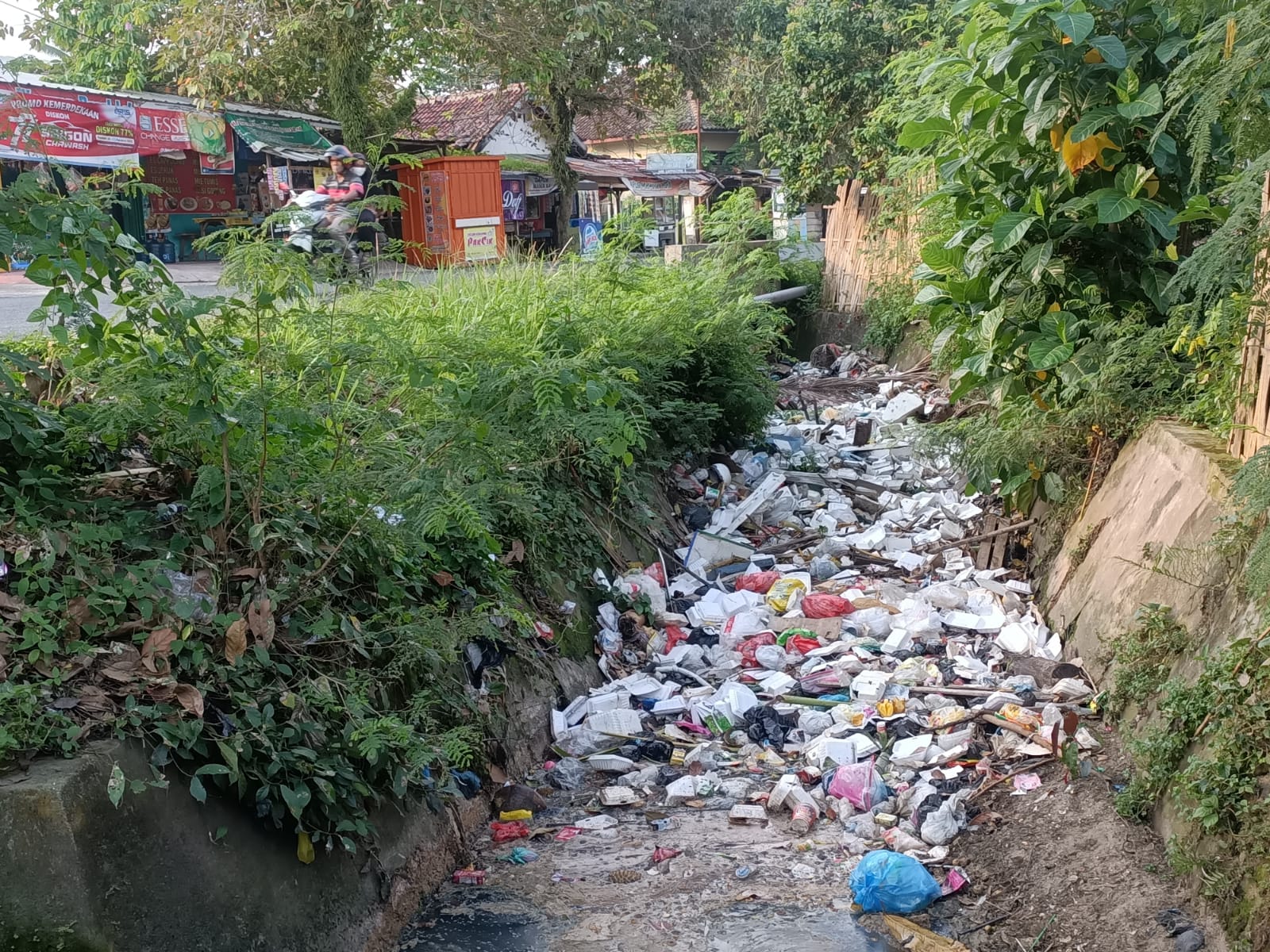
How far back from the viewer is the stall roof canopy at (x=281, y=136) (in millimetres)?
15984

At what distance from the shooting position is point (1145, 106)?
4191 mm

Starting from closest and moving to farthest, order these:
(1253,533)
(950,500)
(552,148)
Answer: (1253,533), (950,500), (552,148)

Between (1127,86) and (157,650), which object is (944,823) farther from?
(1127,86)

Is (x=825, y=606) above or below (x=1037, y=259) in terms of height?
below

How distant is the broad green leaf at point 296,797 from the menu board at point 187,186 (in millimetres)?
16022

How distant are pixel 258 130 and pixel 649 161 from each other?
504 inches

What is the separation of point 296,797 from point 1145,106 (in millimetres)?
3944

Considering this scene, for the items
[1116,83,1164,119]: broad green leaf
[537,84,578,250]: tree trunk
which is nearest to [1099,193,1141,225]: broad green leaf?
[1116,83,1164,119]: broad green leaf

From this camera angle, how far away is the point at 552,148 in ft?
72.1

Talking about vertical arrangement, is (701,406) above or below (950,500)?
above

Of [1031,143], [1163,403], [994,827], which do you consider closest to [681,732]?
[994,827]

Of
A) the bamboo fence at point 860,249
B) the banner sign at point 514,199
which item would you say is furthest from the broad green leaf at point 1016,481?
the banner sign at point 514,199

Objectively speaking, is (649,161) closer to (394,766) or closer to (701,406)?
(701,406)

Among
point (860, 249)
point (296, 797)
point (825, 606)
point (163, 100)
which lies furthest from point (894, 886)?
point (163, 100)
